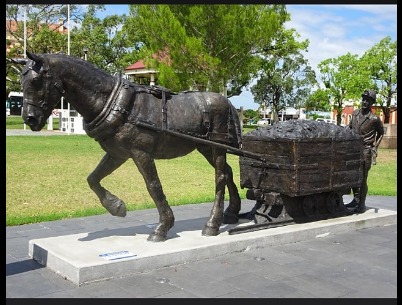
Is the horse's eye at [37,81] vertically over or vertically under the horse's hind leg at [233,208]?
over

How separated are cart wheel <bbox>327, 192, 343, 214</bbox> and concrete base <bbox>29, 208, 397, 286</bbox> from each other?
400 millimetres

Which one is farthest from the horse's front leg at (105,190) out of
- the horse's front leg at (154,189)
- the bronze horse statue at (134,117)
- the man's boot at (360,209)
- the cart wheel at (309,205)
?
the man's boot at (360,209)

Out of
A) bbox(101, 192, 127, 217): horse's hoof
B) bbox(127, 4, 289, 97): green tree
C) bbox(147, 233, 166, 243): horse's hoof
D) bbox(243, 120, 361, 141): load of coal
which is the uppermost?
bbox(127, 4, 289, 97): green tree

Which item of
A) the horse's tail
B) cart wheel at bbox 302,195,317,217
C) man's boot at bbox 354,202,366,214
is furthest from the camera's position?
man's boot at bbox 354,202,366,214

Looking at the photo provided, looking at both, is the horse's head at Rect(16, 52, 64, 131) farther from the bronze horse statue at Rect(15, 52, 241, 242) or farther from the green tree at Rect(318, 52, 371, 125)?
the green tree at Rect(318, 52, 371, 125)

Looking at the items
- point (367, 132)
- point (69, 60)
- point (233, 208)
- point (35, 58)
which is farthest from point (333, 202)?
point (35, 58)

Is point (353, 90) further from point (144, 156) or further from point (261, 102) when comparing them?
point (144, 156)

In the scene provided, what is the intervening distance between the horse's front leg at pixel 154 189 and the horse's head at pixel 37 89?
1.06 meters

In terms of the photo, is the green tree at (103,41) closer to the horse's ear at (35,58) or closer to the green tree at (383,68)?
the green tree at (383,68)

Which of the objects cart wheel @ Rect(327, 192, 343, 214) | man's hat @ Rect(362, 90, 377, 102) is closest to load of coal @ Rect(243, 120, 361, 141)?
man's hat @ Rect(362, 90, 377, 102)

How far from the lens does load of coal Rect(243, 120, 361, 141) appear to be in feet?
21.9

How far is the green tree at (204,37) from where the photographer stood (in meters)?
22.3

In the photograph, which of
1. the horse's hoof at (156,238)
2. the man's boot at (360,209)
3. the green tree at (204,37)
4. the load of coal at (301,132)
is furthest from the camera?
the green tree at (204,37)

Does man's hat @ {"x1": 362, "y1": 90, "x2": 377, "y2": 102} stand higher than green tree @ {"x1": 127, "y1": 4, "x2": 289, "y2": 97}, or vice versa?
green tree @ {"x1": 127, "y1": 4, "x2": 289, "y2": 97}
